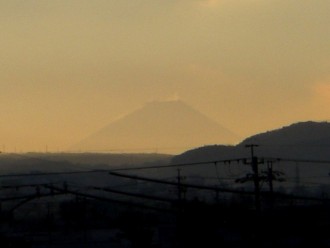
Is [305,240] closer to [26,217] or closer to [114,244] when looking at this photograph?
[114,244]

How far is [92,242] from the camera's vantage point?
92812 millimetres

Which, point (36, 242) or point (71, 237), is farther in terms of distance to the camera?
point (71, 237)

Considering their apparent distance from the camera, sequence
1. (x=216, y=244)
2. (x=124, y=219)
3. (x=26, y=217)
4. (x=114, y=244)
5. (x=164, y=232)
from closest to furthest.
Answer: (x=216, y=244) → (x=114, y=244) → (x=164, y=232) → (x=124, y=219) → (x=26, y=217)

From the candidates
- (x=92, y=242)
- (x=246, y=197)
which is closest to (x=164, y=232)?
(x=92, y=242)

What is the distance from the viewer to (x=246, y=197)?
13525cm

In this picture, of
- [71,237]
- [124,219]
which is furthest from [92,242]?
[124,219]

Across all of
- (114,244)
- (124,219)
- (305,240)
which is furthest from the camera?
(124,219)

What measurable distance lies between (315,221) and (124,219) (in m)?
31.0

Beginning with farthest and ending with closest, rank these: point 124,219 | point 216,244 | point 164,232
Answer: point 124,219, point 164,232, point 216,244

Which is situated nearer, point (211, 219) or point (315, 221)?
point (211, 219)

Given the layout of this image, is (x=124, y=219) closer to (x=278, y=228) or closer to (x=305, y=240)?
(x=278, y=228)

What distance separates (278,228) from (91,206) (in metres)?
62.1

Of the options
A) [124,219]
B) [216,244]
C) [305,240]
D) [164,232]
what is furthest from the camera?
[124,219]

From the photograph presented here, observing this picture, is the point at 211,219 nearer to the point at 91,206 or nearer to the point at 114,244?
the point at 114,244
